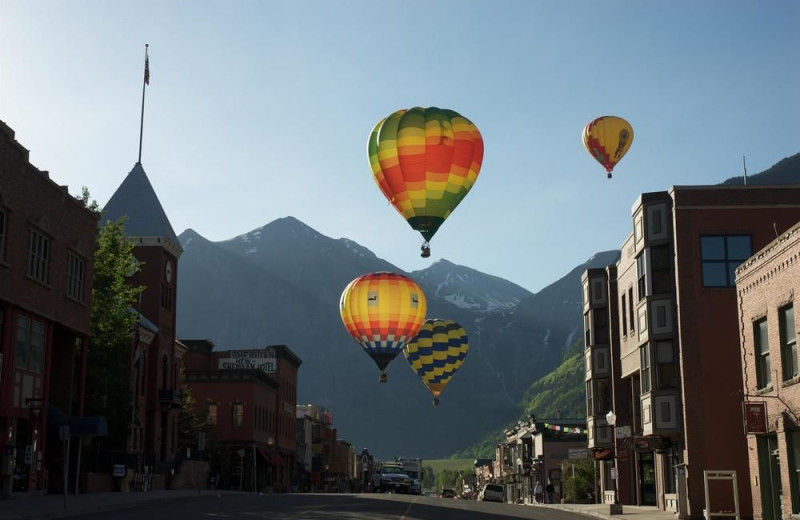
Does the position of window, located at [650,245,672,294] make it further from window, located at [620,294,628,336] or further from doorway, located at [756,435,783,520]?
doorway, located at [756,435,783,520]

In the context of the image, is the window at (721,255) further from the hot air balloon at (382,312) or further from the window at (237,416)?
the window at (237,416)

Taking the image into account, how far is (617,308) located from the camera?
5200cm

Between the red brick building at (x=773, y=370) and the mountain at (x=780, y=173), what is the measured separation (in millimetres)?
150139

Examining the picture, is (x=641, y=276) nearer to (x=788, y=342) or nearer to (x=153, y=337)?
(x=788, y=342)

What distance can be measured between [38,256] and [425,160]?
55.5 ft

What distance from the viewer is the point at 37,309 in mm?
42219

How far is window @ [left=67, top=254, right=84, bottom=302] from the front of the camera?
46375 millimetres

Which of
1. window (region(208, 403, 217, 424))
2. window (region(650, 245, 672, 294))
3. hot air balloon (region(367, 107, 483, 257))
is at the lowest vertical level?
window (region(208, 403, 217, 424))

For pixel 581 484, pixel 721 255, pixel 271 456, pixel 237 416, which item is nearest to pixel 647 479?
pixel 721 255

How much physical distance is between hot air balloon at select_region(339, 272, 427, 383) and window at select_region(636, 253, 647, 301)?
56.7ft

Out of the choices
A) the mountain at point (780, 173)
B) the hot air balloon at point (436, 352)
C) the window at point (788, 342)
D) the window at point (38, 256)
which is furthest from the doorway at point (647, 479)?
the mountain at point (780, 173)

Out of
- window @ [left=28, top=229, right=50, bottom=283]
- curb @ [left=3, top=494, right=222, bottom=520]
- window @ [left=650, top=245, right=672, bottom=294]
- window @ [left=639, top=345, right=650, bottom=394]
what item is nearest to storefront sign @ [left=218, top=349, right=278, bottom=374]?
window @ [left=28, top=229, right=50, bottom=283]

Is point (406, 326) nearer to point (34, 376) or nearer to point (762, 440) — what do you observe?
point (34, 376)

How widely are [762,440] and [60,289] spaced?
30183mm
